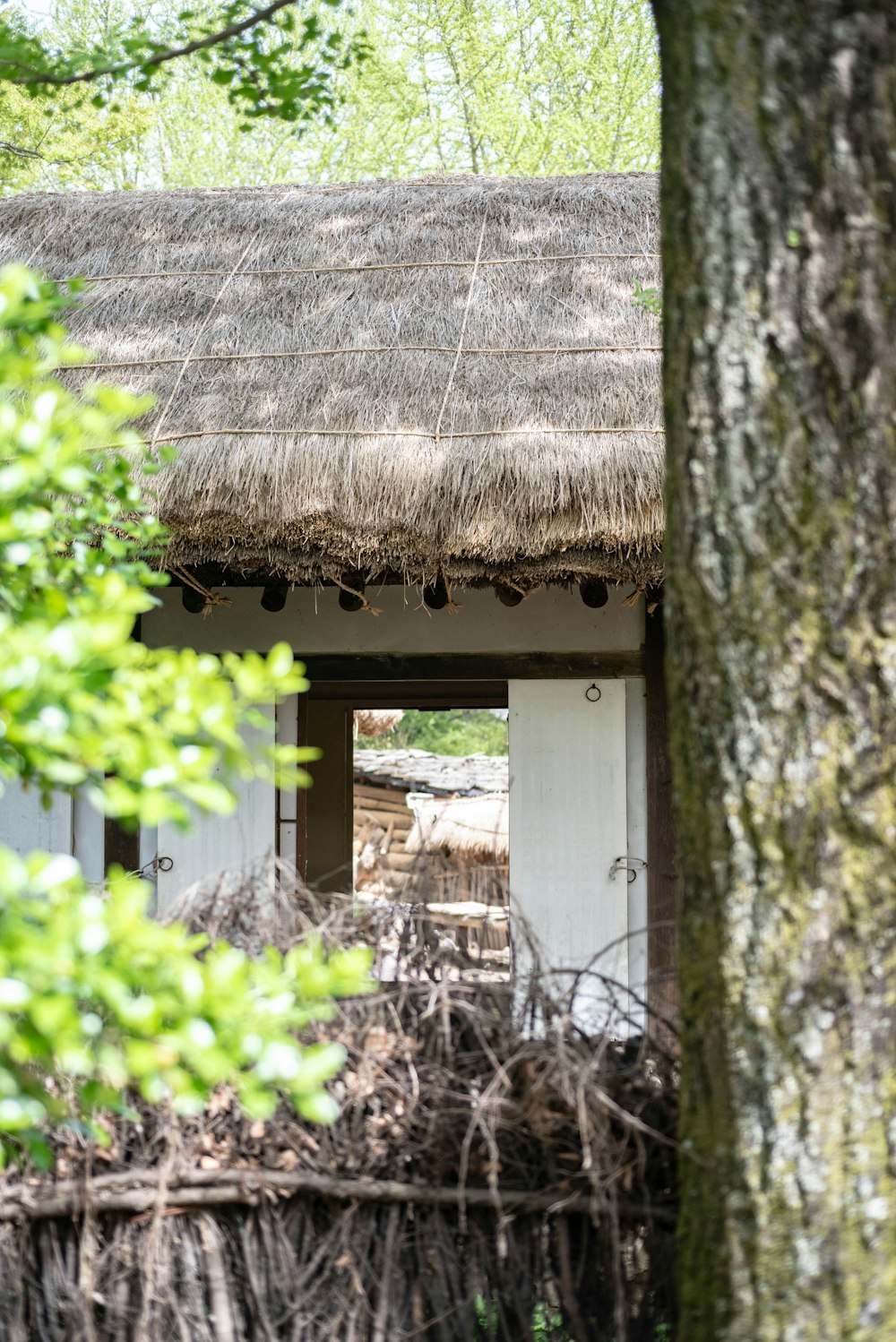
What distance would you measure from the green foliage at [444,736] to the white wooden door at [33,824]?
10992 millimetres

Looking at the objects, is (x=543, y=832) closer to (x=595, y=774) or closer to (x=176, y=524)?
(x=595, y=774)

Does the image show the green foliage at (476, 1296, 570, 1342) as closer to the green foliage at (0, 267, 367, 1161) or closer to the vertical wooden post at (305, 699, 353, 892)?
the green foliage at (0, 267, 367, 1161)

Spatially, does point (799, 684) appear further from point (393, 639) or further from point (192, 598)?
point (192, 598)

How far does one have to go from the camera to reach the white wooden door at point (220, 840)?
14.1 feet

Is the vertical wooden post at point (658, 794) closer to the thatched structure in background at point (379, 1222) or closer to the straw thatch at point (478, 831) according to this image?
the thatched structure in background at point (379, 1222)

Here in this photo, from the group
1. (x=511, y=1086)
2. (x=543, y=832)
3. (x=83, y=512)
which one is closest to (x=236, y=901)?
(x=511, y=1086)

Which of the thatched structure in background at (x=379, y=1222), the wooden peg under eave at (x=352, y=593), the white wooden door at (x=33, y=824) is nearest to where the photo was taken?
the thatched structure in background at (x=379, y=1222)

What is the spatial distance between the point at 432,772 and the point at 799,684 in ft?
31.6

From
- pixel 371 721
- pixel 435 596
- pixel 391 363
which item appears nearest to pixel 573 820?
pixel 435 596

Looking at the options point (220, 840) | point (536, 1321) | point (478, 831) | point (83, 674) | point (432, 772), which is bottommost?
point (536, 1321)

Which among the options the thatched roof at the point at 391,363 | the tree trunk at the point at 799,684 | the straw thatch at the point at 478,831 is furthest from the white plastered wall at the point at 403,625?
the straw thatch at the point at 478,831

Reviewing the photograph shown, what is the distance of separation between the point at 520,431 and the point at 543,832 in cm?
143

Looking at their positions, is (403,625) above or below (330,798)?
above

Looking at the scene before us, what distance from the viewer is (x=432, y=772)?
11031mm
